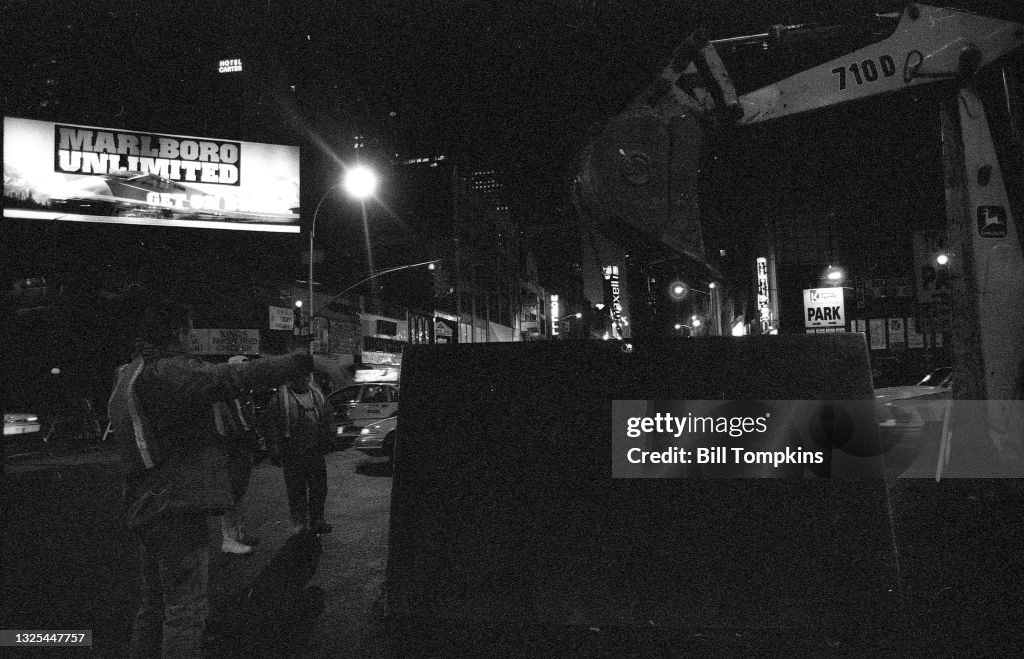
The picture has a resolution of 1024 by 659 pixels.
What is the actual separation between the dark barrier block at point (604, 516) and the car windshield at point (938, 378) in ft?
39.7

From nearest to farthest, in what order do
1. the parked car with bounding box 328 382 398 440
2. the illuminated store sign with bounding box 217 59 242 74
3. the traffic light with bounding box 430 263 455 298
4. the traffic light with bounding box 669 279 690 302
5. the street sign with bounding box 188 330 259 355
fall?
the traffic light with bounding box 669 279 690 302 → the parked car with bounding box 328 382 398 440 → the street sign with bounding box 188 330 259 355 → the illuminated store sign with bounding box 217 59 242 74 → the traffic light with bounding box 430 263 455 298

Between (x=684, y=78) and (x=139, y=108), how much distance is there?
33520 mm

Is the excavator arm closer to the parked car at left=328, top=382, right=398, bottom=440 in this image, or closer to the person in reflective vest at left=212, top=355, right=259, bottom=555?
the person in reflective vest at left=212, top=355, right=259, bottom=555

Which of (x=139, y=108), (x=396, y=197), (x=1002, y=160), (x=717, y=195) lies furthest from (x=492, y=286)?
(x=1002, y=160)

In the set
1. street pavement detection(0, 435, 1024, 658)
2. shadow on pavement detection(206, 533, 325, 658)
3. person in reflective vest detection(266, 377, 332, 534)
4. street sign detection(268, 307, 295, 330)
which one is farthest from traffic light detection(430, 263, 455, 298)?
shadow on pavement detection(206, 533, 325, 658)

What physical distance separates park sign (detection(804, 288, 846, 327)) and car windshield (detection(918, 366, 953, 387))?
5870 mm

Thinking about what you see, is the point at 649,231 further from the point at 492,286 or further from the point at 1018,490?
the point at 492,286

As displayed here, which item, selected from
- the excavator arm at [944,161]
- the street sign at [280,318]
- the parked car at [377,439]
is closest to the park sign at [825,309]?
the parked car at [377,439]

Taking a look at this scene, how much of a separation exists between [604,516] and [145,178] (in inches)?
1071

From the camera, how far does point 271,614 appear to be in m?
4.12

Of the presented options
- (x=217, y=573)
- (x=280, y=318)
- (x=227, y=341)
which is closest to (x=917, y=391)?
(x=217, y=573)

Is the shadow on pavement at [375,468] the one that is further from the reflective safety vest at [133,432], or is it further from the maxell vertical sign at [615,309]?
the reflective safety vest at [133,432]

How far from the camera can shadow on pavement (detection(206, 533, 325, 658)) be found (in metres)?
3.63

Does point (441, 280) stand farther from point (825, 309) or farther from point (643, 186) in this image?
point (643, 186)
